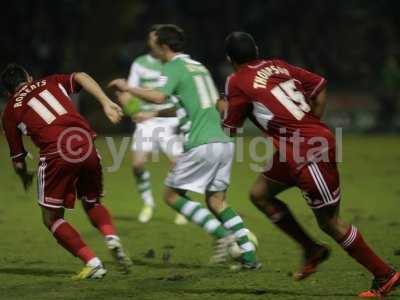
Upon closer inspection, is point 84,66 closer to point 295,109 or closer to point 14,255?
point 14,255

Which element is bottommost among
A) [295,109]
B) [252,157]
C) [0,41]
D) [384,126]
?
[384,126]

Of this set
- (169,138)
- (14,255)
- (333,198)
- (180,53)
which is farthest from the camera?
(169,138)

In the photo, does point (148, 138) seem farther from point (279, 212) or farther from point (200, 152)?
point (279, 212)

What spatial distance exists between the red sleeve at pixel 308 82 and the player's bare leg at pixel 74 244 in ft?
7.86

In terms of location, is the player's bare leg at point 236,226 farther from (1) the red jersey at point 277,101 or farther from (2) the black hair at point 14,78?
(2) the black hair at point 14,78

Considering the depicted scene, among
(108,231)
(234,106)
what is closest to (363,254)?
(234,106)

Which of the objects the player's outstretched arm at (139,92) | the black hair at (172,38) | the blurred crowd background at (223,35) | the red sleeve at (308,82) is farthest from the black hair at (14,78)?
the blurred crowd background at (223,35)

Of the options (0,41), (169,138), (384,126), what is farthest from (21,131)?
(0,41)

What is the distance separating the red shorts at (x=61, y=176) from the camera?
8.34 meters

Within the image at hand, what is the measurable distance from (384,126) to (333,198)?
26.6 metres

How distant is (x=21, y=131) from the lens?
8547 millimetres

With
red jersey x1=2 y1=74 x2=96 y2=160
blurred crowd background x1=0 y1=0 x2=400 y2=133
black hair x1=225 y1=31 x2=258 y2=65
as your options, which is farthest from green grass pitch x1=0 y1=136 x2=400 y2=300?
blurred crowd background x1=0 y1=0 x2=400 y2=133

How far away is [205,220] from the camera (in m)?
9.30

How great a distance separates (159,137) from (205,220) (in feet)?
12.6
